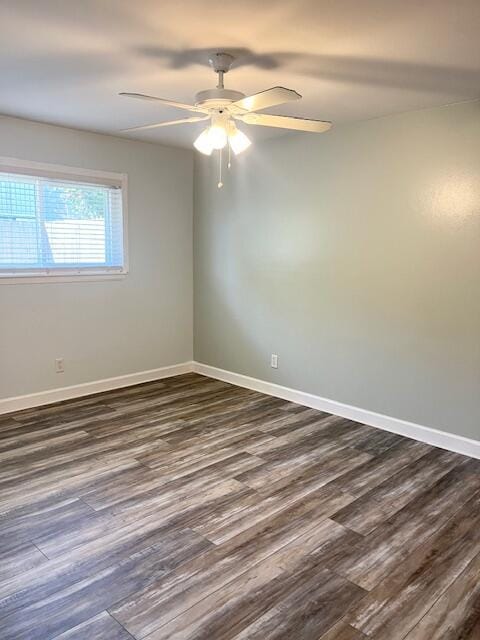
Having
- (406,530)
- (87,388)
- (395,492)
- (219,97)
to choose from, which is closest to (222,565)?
(406,530)

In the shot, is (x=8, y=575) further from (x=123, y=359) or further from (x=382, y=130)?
(x=382, y=130)

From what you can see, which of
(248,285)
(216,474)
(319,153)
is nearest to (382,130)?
(319,153)

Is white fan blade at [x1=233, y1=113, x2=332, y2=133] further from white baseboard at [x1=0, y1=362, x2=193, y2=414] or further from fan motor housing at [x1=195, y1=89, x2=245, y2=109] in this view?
white baseboard at [x1=0, y1=362, x2=193, y2=414]

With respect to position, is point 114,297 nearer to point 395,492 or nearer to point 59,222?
point 59,222

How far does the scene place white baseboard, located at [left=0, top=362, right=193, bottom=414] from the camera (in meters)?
4.00

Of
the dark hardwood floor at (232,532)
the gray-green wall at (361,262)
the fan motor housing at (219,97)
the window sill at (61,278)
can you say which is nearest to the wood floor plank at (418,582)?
the dark hardwood floor at (232,532)

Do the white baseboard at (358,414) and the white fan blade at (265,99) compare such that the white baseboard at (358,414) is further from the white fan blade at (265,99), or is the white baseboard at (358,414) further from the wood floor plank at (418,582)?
the white fan blade at (265,99)

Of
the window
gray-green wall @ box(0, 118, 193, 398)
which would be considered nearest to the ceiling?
the window

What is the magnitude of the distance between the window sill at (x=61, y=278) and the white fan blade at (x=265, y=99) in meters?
2.43

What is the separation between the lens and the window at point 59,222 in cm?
380

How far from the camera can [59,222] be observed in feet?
13.4

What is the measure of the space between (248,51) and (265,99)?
Result: 36 centimetres

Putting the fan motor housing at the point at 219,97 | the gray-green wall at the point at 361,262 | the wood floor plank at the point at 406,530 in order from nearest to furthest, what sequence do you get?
1. the wood floor plank at the point at 406,530
2. the fan motor housing at the point at 219,97
3. the gray-green wall at the point at 361,262

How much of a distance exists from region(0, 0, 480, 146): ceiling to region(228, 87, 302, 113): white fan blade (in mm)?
264
